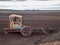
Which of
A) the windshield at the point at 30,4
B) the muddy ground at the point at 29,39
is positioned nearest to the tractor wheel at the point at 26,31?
the muddy ground at the point at 29,39

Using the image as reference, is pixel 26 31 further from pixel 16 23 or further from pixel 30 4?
pixel 30 4

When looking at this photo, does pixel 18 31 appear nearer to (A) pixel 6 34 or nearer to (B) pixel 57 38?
(A) pixel 6 34

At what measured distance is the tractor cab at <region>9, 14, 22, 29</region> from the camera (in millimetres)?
1845

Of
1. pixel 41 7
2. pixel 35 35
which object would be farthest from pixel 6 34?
pixel 41 7

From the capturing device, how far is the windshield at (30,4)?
193 cm

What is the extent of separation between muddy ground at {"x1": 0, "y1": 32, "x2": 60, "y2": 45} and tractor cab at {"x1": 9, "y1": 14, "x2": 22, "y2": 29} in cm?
6

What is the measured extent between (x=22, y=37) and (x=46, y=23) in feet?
0.72

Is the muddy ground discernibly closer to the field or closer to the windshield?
the field

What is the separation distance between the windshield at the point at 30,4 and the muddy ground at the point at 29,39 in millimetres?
206

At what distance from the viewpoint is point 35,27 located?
190 centimetres

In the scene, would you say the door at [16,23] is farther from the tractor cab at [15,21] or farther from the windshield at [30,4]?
the windshield at [30,4]

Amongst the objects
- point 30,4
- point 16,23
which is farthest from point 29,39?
point 30,4

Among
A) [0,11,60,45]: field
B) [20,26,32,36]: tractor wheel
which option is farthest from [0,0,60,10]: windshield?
[20,26,32,36]: tractor wheel

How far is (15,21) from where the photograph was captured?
1869 mm
